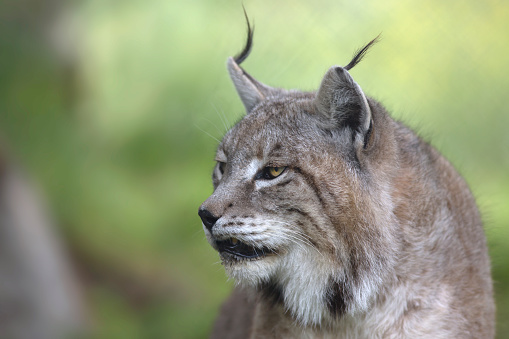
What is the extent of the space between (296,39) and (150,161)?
6.67ft

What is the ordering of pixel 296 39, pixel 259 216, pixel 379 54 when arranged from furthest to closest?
pixel 296 39 → pixel 379 54 → pixel 259 216

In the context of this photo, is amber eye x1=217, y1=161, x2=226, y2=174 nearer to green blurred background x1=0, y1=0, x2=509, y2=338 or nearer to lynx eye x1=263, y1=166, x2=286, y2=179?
lynx eye x1=263, y1=166, x2=286, y2=179

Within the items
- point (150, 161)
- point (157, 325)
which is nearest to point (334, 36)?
point (150, 161)

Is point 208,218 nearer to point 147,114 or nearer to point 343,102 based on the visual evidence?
point 343,102

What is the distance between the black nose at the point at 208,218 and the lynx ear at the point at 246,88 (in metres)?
0.98

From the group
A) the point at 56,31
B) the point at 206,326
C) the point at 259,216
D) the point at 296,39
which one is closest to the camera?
the point at 259,216

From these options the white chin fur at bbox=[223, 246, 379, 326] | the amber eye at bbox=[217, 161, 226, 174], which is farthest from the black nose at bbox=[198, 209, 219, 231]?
the amber eye at bbox=[217, 161, 226, 174]

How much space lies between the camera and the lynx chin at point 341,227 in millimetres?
3131

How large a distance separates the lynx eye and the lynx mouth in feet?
1.16

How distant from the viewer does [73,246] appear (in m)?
7.27

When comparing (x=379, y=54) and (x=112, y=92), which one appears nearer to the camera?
(x=379, y=54)

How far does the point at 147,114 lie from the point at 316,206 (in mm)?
4102

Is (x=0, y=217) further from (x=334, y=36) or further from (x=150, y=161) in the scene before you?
(x=334, y=36)

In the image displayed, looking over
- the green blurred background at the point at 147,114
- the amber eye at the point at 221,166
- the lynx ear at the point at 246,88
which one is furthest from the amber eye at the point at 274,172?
the green blurred background at the point at 147,114
